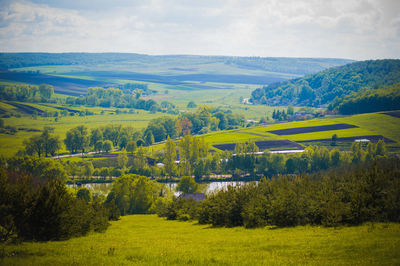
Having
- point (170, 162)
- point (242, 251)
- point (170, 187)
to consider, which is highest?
point (242, 251)

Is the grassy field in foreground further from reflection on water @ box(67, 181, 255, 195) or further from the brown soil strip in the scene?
the brown soil strip

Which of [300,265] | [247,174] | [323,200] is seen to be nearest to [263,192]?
[323,200]

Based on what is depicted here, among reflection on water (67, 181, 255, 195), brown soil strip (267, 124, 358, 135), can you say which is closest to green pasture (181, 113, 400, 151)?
brown soil strip (267, 124, 358, 135)

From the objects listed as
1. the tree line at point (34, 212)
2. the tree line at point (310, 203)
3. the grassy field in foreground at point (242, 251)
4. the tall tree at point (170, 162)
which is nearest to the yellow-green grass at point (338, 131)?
the tall tree at point (170, 162)

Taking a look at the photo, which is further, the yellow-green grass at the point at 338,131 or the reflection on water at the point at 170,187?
the yellow-green grass at the point at 338,131

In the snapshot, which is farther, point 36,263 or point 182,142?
point 182,142

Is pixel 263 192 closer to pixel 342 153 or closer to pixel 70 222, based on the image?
pixel 70 222

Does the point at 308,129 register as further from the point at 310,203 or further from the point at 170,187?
the point at 310,203

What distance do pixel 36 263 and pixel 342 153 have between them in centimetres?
11963

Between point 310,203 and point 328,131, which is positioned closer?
point 310,203

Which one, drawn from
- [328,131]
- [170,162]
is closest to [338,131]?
[328,131]

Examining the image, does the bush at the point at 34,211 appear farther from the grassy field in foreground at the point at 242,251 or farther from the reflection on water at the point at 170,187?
the reflection on water at the point at 170,187

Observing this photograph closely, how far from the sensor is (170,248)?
21844 millimetres

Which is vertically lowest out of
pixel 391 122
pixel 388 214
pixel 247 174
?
pixel 247 174
